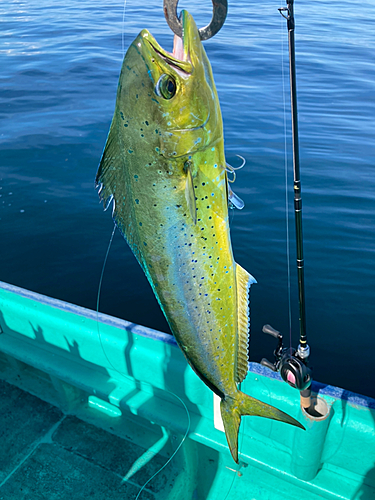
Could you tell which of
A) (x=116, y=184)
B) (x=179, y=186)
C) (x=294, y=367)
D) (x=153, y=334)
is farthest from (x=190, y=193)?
(x=153, y=334)

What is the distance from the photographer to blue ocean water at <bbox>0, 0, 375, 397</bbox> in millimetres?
5652

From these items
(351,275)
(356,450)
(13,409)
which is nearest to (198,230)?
(356,450)

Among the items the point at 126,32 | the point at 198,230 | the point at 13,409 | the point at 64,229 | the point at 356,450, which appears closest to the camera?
the point at 198,230

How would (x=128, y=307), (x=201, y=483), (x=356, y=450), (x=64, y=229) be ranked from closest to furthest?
1. (x=356, y=450)
2. (x=201, y=483)
3. (x=128, y=307)
4. (x=64, y=229)

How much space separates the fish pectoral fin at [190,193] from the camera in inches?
54.9

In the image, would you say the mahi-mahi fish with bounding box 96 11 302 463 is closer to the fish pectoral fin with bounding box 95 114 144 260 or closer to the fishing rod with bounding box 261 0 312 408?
the fish pectoral fin with bounding box 95 114 144 260

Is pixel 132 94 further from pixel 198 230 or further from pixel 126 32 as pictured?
pixel 126 32

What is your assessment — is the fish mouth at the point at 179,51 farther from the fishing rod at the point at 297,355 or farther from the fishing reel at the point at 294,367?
the fishing reel at the point at 294,367

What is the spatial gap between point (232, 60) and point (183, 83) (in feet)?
51.4

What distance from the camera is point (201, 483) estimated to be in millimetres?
3564

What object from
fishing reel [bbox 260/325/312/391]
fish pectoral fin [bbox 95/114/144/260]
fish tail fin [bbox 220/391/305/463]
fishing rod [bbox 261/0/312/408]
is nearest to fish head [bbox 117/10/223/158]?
fish pectoral fin [bbox 95/114/144/260]

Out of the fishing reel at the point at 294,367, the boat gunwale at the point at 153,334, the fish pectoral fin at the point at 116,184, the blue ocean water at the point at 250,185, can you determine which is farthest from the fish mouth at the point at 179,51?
the blue ocean water at the point at 250,185

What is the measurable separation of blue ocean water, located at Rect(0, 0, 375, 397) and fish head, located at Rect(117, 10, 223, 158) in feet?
13.7

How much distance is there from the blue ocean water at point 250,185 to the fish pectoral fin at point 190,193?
4034 mm
